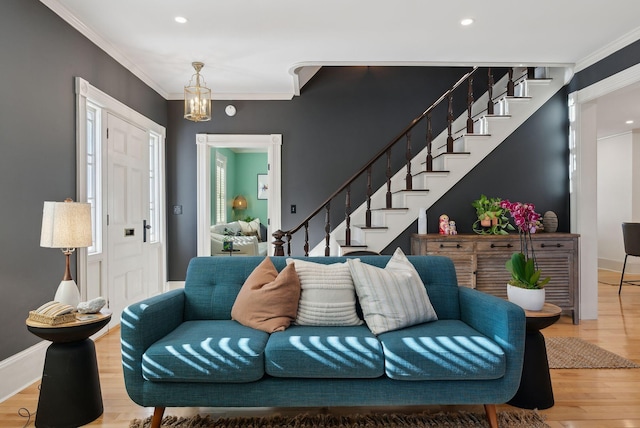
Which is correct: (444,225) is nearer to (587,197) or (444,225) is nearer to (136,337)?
(587,197)

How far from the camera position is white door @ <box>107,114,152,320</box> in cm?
376

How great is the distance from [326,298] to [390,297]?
367mm

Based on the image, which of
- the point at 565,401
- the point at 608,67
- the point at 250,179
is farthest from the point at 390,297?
the point at 250,179

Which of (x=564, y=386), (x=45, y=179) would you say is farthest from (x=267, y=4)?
(x=564, y=386)

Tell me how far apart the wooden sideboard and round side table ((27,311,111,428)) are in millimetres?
3070

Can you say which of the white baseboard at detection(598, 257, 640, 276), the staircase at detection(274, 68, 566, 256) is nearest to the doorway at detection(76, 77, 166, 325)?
the staircase at detection(274, 68, 566, 256)

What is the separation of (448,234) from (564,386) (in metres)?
1.87

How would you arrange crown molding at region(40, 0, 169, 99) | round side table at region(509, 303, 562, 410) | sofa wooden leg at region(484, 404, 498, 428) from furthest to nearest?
crown molding at region(40, 0, 169, 99) → round side table at region(509, 303, 562, 410) → sofa wooden leg at region(484, 404, 498, 428)

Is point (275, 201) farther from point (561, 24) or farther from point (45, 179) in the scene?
point (561, 24)

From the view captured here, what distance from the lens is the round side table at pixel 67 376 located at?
2.07 metres

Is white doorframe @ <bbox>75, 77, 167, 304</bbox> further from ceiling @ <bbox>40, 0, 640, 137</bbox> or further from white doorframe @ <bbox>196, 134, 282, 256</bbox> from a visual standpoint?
white doorframe @ <bbox>196, 134, 282, 256</bbox>

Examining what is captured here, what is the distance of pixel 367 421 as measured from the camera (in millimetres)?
2137

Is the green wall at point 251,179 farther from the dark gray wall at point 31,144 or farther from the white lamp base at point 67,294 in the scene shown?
the white lamp base at point 67,294

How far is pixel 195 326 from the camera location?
2.28m
